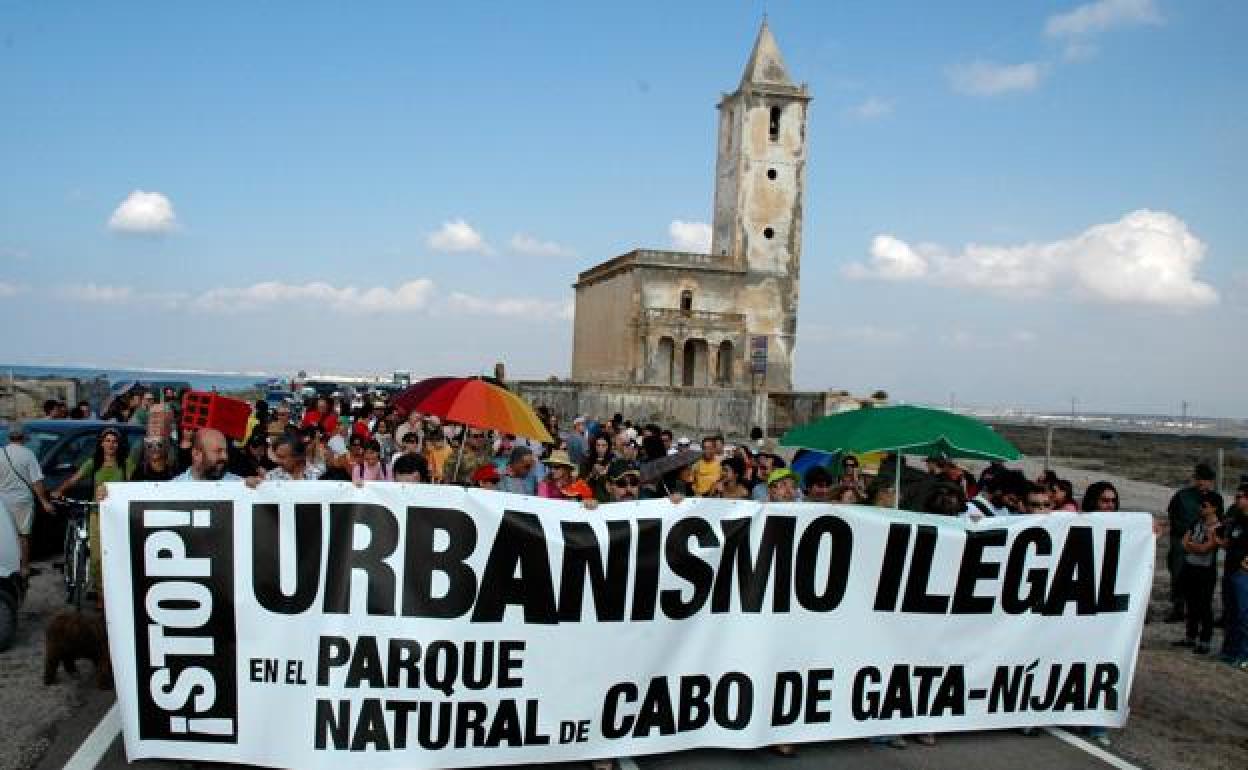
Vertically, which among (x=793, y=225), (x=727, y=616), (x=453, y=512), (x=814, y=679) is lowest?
(x=814, y=679)

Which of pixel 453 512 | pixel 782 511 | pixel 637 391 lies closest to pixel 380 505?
pixel 453 512

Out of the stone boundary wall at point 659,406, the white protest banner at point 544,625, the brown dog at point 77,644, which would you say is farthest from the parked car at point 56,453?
the stone boundary wall at point 659,406

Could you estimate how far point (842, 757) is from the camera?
6043mm

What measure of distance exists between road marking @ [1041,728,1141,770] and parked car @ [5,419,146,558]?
9632 millimetres

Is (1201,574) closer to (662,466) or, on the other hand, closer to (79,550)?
(662,466)

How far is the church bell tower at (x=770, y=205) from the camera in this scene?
54.5m

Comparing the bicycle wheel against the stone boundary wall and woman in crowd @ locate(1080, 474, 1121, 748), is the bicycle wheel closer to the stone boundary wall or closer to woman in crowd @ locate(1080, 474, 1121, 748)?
woman in crowd @ locate(1080, 474, 1121, 748)

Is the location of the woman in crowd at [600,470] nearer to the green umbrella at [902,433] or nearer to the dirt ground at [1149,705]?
the green umbrella at [902,433]

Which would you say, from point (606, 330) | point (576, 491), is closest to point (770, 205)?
point (606, 330)

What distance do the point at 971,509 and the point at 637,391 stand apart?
34.1 m

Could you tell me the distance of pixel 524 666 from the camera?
18.2ft

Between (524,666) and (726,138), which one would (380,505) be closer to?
(524,666)

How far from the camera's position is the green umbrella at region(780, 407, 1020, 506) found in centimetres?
746

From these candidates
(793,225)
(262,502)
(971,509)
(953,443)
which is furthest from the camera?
(793,225)
